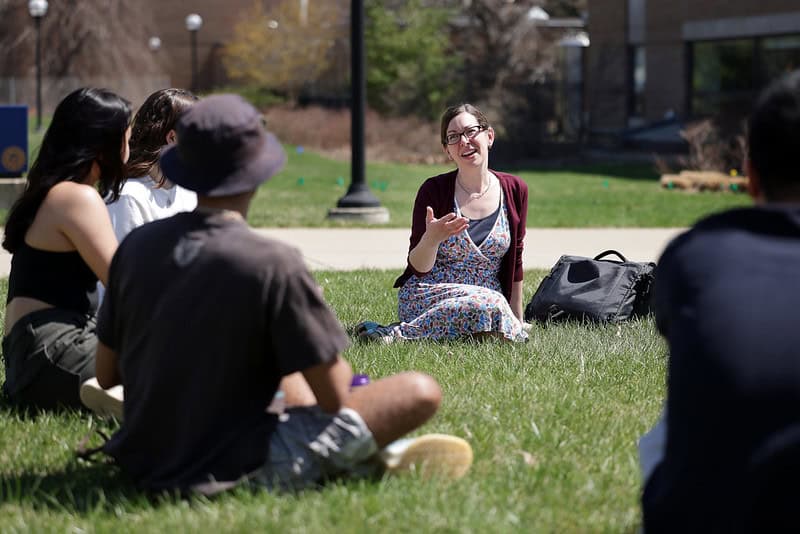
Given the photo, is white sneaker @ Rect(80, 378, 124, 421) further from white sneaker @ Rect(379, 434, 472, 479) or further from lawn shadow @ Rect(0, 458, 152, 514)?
white sneaker @ Rect(379, 434, 472, 479)

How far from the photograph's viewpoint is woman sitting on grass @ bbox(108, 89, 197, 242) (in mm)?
5348

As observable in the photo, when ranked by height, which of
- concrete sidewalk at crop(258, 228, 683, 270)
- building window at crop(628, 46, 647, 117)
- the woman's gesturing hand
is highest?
building window at crop(628, 46, 647, 117)

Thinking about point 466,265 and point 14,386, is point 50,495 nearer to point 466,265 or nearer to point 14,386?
point 14,386

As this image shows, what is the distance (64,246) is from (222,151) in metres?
1.34

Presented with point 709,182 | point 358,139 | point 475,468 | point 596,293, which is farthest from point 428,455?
point 709,182

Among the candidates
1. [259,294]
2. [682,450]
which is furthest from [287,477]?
[682,450]

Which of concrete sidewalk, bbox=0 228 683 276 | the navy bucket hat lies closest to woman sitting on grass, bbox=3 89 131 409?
the navy bucket hat

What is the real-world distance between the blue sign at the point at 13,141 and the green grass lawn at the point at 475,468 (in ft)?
31.7

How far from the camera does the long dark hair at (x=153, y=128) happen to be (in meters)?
5.39

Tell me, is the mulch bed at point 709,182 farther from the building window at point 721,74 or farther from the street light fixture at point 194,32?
the street light fixture at point 194,32

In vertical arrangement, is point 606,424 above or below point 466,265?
below

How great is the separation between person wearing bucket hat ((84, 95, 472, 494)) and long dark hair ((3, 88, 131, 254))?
964 millimetres

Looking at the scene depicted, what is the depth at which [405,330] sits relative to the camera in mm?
6184

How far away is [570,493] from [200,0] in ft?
187
